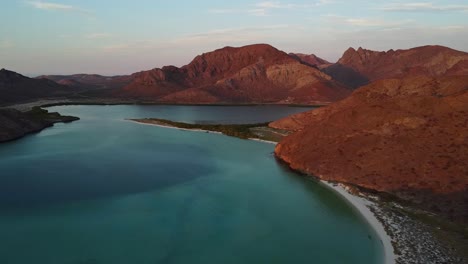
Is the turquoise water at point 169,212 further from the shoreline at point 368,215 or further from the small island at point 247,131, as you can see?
the small island at point 247,131

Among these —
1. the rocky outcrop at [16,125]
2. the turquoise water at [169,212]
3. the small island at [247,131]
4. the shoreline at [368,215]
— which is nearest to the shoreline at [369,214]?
the shoreline at [368,215]

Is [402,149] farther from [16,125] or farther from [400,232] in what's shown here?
[16,125]

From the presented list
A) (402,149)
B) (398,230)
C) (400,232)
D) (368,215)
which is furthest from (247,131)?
(400,232)

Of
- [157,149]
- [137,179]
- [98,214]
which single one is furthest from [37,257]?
[157,149]

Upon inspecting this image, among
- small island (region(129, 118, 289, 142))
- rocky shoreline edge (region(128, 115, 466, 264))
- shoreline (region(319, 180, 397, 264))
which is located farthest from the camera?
small island (region(129, 118, 289, 142))

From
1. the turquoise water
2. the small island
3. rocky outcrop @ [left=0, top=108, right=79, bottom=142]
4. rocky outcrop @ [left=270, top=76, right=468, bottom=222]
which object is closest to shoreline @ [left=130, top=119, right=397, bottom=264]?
the turquoise water

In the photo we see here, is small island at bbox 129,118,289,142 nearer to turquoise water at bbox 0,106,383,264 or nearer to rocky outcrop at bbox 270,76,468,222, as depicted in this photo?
turquoise water at bbox 0,106,383,264
